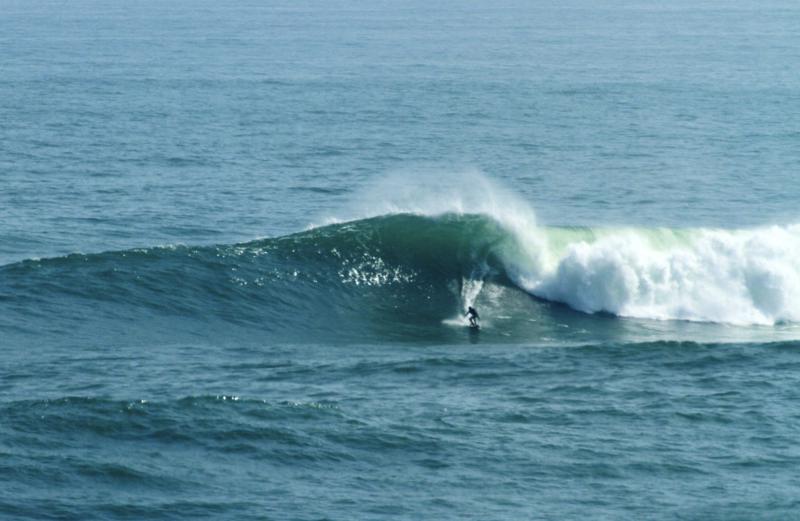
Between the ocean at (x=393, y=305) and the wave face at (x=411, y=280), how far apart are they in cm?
10

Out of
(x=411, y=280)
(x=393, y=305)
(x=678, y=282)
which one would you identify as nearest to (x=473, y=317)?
(x=393, y=305)

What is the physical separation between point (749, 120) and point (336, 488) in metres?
55.2

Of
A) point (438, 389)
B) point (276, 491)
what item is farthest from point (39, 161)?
point (276, 491)

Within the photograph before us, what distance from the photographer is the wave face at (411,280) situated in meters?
31.4

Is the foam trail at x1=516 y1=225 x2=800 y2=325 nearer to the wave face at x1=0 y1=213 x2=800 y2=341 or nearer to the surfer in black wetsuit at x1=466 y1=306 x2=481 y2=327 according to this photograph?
the wave face at x1=0 y1=213 x2=800 y2=341

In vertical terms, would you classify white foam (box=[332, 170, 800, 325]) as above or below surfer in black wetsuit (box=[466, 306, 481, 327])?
above

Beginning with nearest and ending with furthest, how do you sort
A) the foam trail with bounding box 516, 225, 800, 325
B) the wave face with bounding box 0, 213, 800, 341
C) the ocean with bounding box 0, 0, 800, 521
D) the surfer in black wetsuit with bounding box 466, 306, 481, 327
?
the ocean with bounding box 0, 0, 800, 521 < the wave face with bounding box 0, 213, 800, 341 < the surfer in black wetsuit with bounding box 466, 306, 481, 327 < the foam trail with bounding box 516, 225, 800, 325

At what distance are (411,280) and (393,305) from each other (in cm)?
164

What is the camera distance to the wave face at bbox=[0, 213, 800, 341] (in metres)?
31.4

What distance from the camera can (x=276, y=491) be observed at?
65.9 feet

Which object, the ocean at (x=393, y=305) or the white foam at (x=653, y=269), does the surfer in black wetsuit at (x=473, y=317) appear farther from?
A: the white foam at (x=653, y=269)

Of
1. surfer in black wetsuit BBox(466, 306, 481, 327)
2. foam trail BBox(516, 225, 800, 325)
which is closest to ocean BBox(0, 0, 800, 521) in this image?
foam trail BBox(516, 225, 800, 325)

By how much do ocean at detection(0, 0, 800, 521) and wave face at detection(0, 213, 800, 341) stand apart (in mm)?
97

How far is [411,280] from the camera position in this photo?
3541cm
